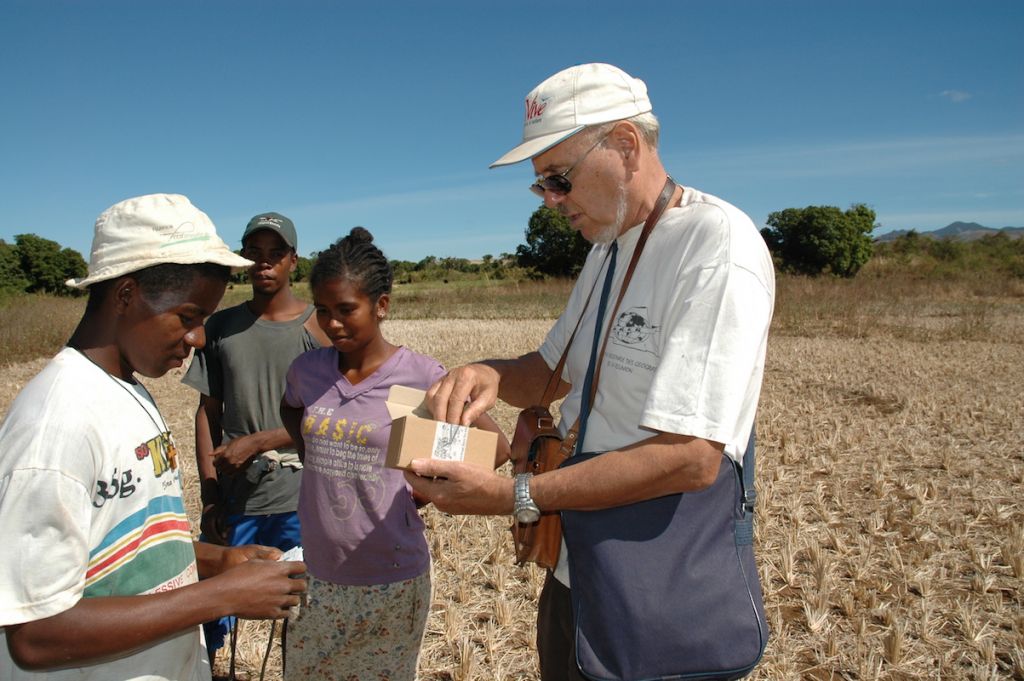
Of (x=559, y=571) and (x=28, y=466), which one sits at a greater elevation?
(x=28, y=466)

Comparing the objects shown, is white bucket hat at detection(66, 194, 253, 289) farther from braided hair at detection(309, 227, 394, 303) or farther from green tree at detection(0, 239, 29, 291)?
green tree at detection(0, 239, 29, 291)

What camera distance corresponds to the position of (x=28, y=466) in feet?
4.20

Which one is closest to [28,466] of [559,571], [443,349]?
[559,571]

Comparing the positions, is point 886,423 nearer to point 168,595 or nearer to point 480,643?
point 480,643

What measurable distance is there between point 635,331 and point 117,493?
48.2 inches

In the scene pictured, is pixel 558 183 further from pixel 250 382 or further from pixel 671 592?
pixel 250 382

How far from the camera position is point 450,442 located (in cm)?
179

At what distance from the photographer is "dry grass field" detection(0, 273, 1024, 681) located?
3562mm

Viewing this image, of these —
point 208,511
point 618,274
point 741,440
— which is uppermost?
point 618,274

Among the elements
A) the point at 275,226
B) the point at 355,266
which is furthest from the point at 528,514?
the point at 275,226

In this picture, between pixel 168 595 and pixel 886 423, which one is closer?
pixel 168 595

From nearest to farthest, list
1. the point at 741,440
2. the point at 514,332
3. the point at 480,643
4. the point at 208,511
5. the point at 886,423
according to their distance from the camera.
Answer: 1. the point at 741,440
2. the point at 208,511
3. the point at 480,643
4. the point at 886,423
5. the point at 514,332

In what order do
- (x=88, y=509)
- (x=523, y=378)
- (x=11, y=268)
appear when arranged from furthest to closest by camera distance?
(x=11, y=268)
(x=523, y=378)
(x=88, y=509)

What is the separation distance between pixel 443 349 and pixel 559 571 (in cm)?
1376
